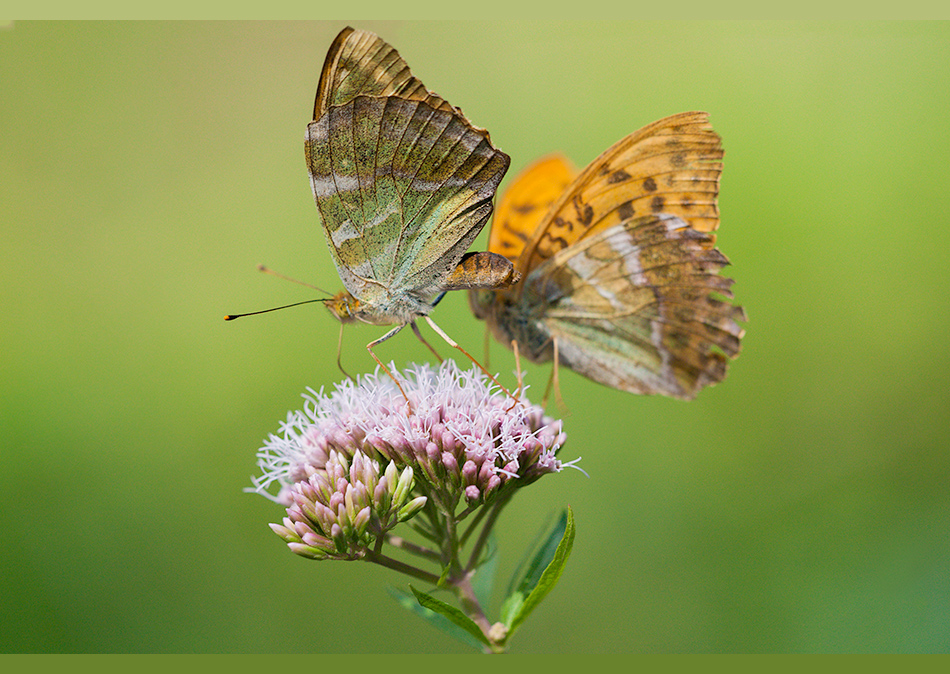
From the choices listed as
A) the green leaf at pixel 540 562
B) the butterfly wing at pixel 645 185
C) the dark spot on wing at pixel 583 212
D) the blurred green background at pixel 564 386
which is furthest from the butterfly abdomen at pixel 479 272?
the blurred green background at pixel 564 386

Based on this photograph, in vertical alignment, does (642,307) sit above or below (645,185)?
below

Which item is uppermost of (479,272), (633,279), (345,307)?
(633,279)

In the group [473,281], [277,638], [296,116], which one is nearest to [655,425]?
[473,281]

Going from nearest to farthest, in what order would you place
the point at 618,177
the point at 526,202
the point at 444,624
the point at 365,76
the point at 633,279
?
the point at 444,624 → the point at 365,76 → the point at 618,177 → the point at 633,279 → the point at 526,202

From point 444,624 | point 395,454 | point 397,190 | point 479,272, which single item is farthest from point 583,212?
point 444,624

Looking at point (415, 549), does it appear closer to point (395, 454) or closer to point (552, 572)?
A: point (395, 454)

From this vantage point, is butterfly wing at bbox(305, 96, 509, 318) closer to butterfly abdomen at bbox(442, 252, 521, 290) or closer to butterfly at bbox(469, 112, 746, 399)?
butterfly abdomen at bbox(442, 252, 521, 290)
